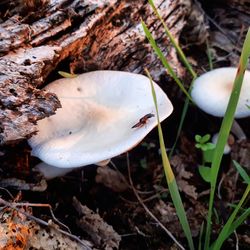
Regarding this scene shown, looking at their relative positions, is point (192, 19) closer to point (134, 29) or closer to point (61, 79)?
point (134, 29)

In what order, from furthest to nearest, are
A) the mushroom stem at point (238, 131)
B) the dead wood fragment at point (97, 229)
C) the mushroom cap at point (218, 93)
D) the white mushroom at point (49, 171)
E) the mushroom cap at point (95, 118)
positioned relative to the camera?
the mushroom stem at point (238, 131) → the mushroom cap at point (218, 93) → the white mushroom at point (49, 171) → the dead wood fragment at point (97, 229) → the mushroom cap at point (95, 118)

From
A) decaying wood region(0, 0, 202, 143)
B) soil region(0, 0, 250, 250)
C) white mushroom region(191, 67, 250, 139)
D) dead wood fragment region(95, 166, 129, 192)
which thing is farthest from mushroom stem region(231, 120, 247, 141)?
dead wood fragment region(95, 166, 129, 192)

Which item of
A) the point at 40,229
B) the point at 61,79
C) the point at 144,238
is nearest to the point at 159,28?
the point at 61,79

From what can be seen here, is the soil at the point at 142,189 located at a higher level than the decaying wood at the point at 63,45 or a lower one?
lower

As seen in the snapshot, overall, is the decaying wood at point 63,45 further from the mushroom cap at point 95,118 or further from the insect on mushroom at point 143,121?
the insect on mushroom at point 143,121

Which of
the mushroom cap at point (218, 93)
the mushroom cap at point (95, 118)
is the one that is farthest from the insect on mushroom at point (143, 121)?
the mushroom cap at point (218, 93)

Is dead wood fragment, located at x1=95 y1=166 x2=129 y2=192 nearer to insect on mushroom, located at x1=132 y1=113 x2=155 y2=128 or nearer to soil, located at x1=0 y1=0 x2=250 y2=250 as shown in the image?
soil, located at x1=0 y1=0 x2=250 y2=250
